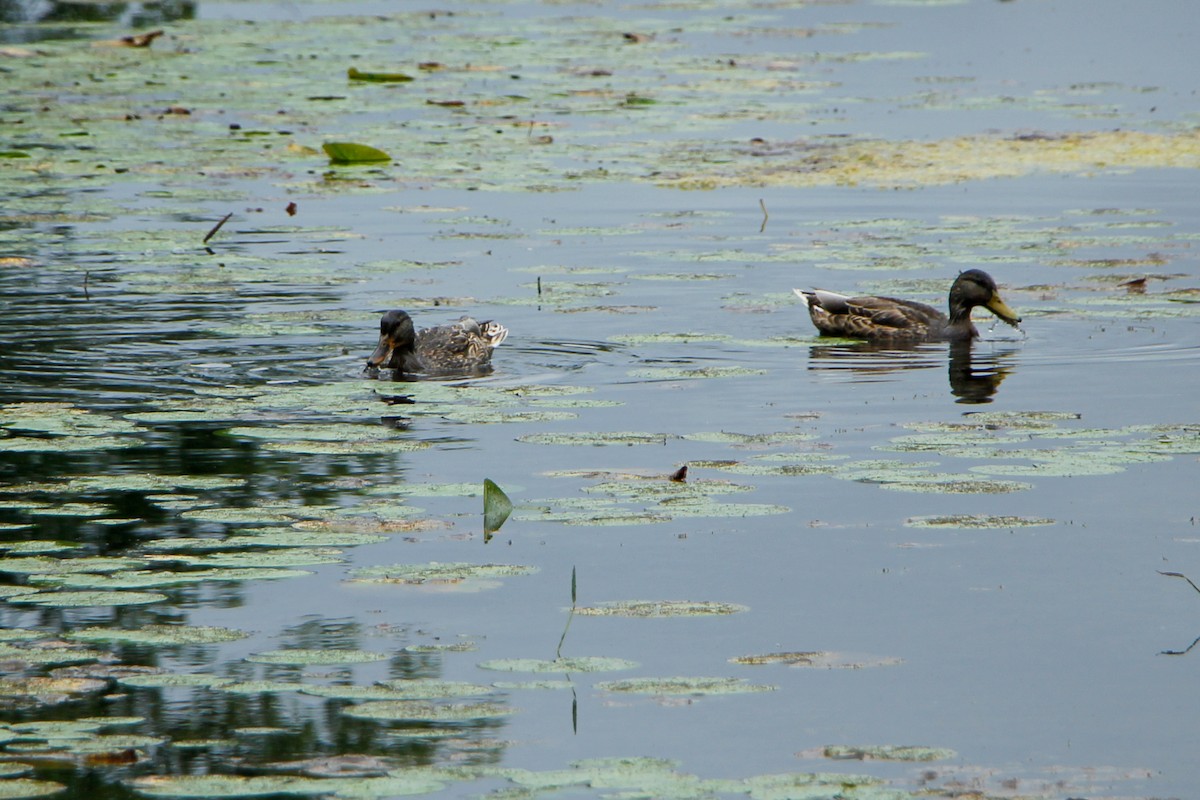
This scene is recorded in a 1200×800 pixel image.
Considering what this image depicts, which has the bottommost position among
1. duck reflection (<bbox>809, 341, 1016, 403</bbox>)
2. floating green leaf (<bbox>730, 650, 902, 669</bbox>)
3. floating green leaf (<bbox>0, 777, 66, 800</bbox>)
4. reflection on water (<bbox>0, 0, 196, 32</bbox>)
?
floating green leaf (<bbox>0, 777, 66, 800</bbox>)

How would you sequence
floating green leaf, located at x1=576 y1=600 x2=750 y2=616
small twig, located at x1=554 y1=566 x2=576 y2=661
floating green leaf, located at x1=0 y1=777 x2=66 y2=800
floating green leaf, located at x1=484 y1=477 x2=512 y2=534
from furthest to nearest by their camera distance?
1. floating green leaf, located at x1=484 y1=477 x2=512 y2=534
2. floating green leaf, located at x1=576 y1=600 x2=750 y2=616
3. small twig, located at x1=554 y1=566 x2=576 y2=661
4. floating green leaf, located at x1=0 y1=777 x2=66 y2=800

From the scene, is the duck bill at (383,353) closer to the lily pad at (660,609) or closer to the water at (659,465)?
the water at (659,465)

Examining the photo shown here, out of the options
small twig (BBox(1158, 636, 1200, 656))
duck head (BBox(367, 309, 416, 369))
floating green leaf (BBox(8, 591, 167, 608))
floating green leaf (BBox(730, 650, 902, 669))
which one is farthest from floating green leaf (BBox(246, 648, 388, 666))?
duck head (BBox(367, 309, 416, 369))

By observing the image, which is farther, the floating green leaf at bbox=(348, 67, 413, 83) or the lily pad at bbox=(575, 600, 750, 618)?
the floating green leaf at bbox=(348, 67, 413, 83)

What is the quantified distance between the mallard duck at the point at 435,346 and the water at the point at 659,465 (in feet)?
0.60

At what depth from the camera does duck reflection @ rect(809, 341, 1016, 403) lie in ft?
36.6

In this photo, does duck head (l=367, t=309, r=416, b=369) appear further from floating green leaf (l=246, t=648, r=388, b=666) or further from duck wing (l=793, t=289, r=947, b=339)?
floating green leaf (l=246, t=648, r=388, b=666)

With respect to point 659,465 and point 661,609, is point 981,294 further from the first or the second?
point 661,609

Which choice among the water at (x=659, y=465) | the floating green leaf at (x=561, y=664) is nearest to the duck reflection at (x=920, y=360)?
the water at (x=659, y=465)

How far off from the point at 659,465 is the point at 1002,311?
4325 millimetres

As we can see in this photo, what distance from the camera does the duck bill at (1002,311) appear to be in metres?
12.2

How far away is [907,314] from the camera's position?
1238 cm

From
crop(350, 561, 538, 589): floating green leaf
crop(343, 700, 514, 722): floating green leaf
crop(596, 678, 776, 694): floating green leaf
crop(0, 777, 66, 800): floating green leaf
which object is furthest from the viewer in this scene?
crop(350, 561, 538, 589): floating green leaf

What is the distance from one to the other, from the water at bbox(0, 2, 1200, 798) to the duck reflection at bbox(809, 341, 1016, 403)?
1.7 inches
